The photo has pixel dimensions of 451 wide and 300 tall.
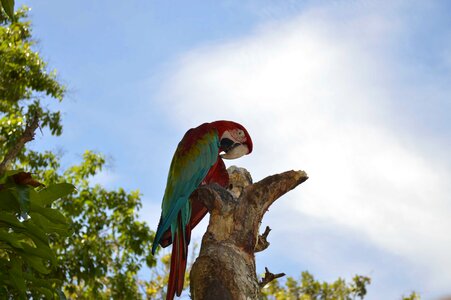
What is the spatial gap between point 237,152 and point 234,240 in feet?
3.51

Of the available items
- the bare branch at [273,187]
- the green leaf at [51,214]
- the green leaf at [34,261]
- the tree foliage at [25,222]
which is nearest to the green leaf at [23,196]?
the tree foliage at [25,222]

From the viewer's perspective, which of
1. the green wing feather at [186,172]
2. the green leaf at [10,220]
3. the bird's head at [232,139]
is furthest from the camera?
the bird's head at [232,139]

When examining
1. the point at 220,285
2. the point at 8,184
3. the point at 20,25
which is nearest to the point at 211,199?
the point at 220,285

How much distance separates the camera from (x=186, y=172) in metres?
4.07

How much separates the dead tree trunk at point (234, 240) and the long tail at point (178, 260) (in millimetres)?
246

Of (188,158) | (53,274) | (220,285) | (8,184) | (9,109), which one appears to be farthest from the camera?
(9,109)

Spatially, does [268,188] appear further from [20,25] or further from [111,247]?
[20,25]

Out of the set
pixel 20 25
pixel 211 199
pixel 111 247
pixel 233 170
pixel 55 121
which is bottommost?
pixel 211 199

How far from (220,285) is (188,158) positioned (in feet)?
3.97

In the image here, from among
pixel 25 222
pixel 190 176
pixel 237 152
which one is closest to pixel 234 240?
pixel 190 176

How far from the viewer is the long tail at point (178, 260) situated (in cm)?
361

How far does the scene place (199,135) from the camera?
4.27 metres

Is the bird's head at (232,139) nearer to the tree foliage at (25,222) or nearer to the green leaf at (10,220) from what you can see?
the tree foliage at (25,222)

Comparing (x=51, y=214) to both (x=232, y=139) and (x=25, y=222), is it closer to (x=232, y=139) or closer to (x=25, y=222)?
(x=25, y=222)
